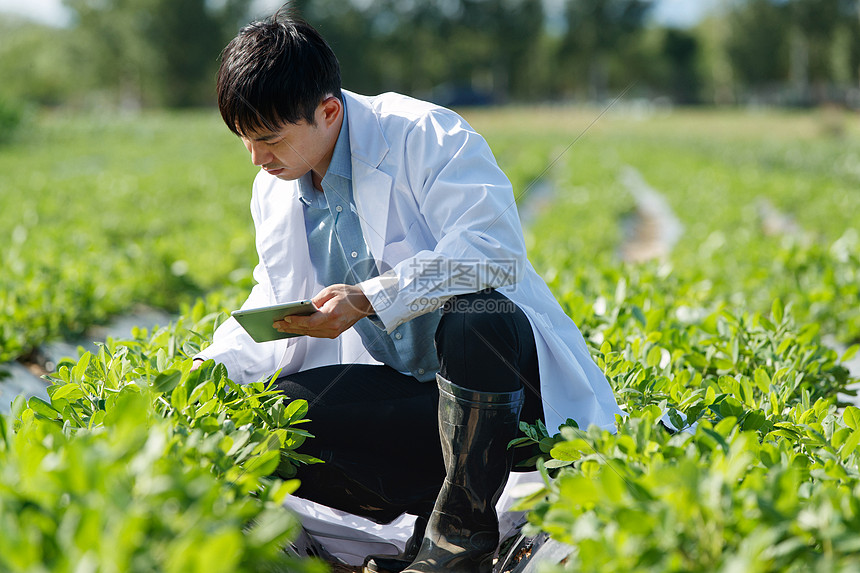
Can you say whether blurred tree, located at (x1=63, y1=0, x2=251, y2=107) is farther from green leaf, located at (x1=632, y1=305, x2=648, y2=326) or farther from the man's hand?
the man's hand

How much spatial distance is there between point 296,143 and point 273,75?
0.20 metres

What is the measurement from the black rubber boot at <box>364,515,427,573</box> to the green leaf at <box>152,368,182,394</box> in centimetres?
82

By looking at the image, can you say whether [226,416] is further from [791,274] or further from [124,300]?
[791,274]

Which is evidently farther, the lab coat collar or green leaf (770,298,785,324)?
green leaf (770,298,785,324)

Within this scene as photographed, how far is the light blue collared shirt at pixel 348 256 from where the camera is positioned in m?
2.17

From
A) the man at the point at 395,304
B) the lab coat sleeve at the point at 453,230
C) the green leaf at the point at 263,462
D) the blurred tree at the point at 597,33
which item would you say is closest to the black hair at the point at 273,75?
the man at the point at 395,304

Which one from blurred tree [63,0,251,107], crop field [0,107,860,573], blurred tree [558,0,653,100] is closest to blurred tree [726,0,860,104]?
blurred tree [558,0,653,100]

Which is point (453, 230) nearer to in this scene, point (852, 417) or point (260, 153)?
point (260, 153)

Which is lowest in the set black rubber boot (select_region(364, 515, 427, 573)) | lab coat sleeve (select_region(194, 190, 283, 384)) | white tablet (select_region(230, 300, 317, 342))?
black rubber boot (select_region(364, 515, 427, 573))

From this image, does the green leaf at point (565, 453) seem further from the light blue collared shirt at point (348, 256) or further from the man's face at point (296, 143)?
the man's face at point (296, 143)

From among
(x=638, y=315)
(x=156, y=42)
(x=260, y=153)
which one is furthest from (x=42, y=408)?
(x=156, y=42)

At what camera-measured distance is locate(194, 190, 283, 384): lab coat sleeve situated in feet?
6.86

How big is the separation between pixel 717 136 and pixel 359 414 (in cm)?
3068

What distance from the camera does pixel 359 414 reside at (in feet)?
7.26
